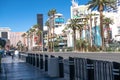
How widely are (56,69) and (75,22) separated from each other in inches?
3829

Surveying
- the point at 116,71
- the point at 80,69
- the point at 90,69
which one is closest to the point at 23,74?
the point at 80,69

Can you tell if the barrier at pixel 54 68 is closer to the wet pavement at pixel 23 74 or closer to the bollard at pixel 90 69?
the wet pavement at pixel 23 74

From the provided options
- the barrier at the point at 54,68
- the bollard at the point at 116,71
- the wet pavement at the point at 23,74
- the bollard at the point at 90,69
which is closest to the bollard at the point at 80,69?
the bollard at the point at 90,69

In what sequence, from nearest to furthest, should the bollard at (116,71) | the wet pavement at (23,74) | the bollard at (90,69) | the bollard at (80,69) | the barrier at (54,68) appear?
the bollard at (116,71) < the bollard at (90,69) < the bollard at (80,69) < the wet pavement at (23,74) < the barrier at (54,68)

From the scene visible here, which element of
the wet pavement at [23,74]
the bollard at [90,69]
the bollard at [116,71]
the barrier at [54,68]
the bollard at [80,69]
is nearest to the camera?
the bollard at [116,71]

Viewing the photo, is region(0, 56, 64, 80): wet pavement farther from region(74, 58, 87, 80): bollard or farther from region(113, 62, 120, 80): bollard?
region(113, 62, 120, 80): bollard

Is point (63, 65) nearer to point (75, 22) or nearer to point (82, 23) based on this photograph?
point (75, 22)

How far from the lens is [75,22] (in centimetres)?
11325

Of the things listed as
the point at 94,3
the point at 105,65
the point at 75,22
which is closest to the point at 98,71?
the point at 105,65

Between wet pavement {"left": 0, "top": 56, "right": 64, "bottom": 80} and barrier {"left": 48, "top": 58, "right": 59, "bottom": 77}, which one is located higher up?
barrier {"left": 48, "top": 58, "right": 59, "bottom": 77}

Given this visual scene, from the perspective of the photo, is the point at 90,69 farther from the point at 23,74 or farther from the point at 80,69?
the point at 23,74

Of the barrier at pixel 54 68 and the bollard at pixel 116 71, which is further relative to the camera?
the barrier at pixel 54 68

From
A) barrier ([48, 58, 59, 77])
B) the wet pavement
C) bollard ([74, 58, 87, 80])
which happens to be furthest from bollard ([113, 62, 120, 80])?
barrier ([48, 58, 59, 77])

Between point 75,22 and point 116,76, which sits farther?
point 75,22
